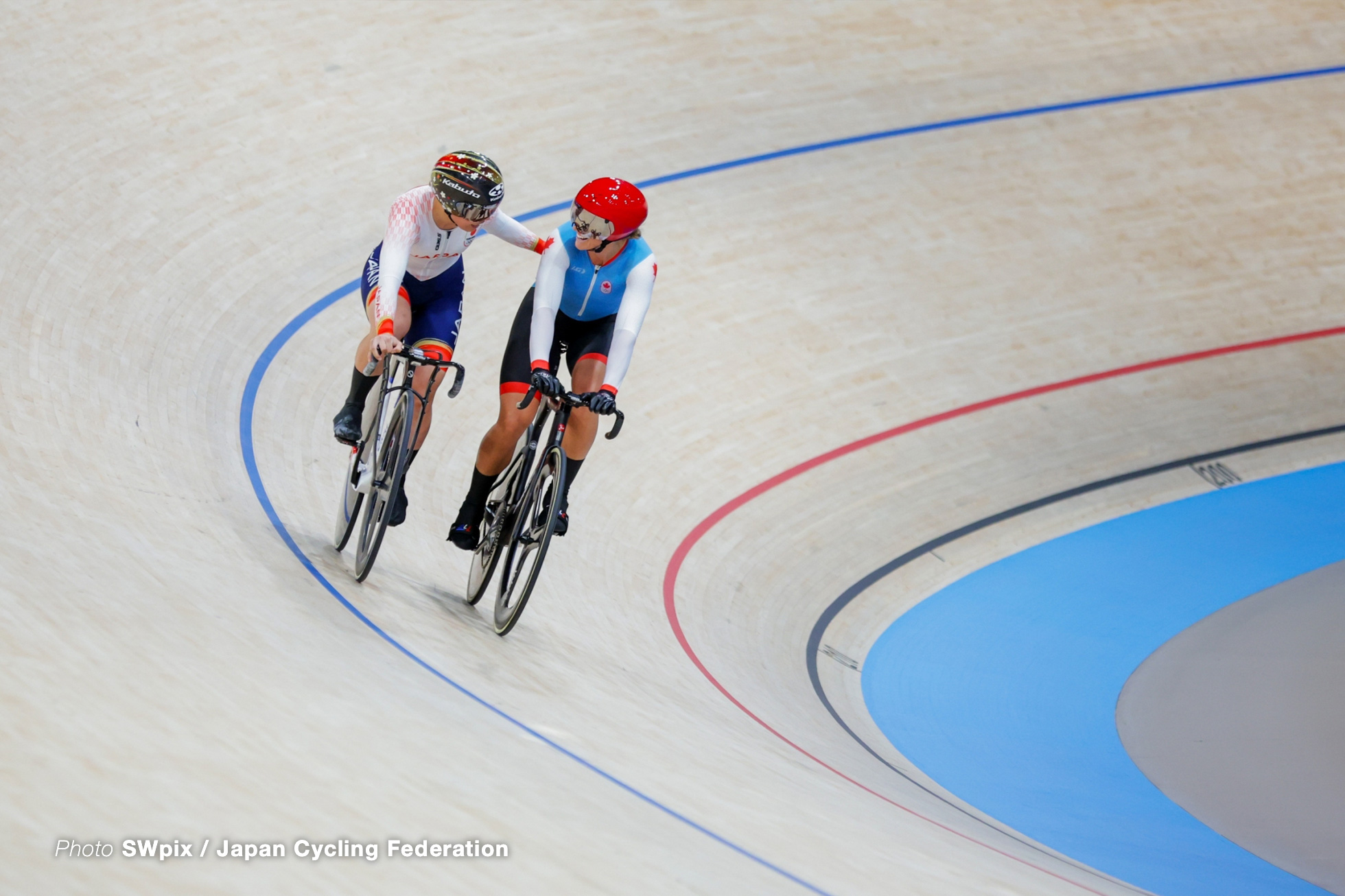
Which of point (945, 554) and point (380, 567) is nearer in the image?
point (380, 567)

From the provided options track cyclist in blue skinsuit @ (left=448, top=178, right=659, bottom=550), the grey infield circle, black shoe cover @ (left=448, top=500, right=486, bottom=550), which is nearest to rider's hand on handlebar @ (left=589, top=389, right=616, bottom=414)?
track cyclist in blue skinsuit @ (left=448, top=178, right=659, bottom=550)

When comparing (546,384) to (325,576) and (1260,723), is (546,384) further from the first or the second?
(1260,723)

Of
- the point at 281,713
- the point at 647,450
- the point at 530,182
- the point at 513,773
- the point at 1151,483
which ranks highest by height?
the point at 281,713

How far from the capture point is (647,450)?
5.16 m

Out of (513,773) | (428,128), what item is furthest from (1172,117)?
(513,773)

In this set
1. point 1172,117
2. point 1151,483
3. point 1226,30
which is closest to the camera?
point 1151,483

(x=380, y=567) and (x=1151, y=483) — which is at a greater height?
(x=380, y=567)

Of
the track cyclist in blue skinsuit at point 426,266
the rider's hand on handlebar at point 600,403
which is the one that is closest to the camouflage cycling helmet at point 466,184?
the track cyclist in blue skinsuit at point 426,266

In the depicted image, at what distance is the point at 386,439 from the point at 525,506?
405mm

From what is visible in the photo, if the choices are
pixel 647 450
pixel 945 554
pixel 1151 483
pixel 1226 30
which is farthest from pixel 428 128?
pixel 1226 30

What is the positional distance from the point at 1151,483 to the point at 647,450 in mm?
2433

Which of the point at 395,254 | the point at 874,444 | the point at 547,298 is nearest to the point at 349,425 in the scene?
the point at 395,254

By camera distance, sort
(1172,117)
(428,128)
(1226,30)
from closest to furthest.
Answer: (428,128) → (1172,117) → (1226,30)

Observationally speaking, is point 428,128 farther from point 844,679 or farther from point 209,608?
point 209,608
